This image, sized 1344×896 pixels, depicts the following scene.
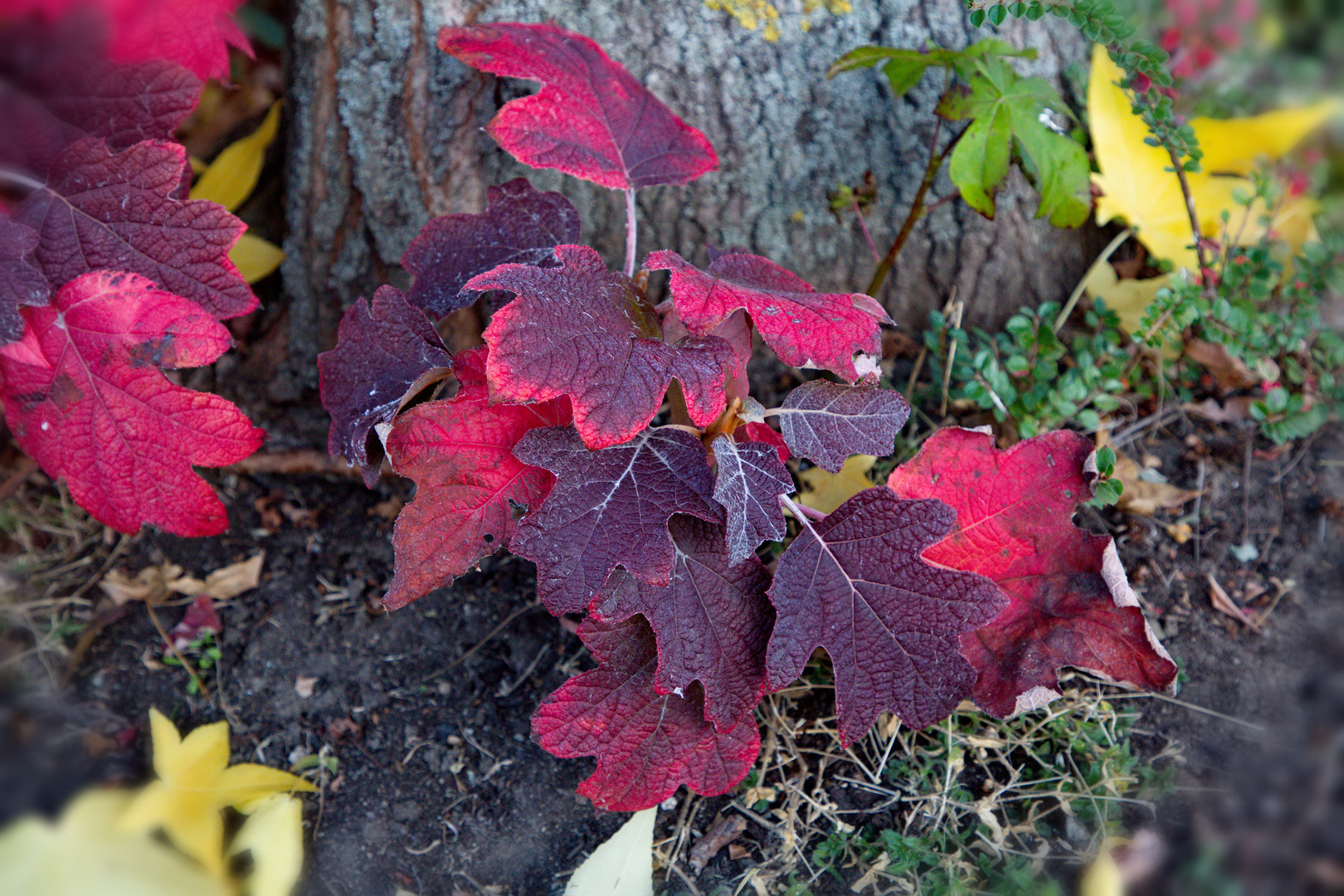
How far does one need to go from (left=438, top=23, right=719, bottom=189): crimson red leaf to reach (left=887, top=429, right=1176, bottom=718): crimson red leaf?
1.92 feet

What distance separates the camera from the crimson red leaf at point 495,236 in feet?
4.06

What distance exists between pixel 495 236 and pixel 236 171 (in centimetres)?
69

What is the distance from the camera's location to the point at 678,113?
1.47m

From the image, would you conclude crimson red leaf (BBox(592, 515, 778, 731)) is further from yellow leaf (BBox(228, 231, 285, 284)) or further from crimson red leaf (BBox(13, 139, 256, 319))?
yellow leaf (BBox(228, 231, 285, 284))

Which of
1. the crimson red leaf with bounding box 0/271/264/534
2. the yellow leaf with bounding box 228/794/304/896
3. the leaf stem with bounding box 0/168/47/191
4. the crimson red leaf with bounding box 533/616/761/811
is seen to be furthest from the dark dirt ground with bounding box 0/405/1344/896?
the leaf stem with bounding box 0/168/47/191

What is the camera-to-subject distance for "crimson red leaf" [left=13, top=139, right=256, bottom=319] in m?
1.14

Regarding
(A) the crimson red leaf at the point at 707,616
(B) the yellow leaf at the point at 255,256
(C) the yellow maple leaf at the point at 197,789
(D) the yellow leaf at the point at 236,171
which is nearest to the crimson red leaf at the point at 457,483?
(A) the crimson red leaf at the point at 707,616

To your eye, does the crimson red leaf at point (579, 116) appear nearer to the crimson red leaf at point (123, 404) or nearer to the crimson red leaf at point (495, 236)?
the crimson red leaf at point (495, 236)

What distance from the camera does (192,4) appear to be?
3.57 ft

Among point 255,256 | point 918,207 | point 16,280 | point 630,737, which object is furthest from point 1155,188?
point 16,280

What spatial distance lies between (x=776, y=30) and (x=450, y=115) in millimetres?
592

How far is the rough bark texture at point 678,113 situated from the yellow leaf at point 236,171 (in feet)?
A: 0.41

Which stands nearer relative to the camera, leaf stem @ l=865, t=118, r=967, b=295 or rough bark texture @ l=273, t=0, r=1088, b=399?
leaf stem @ l=865, t=118, r=967, b=295

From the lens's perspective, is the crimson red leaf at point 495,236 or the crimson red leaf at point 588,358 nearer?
the crimson red leaf at point 588,358
